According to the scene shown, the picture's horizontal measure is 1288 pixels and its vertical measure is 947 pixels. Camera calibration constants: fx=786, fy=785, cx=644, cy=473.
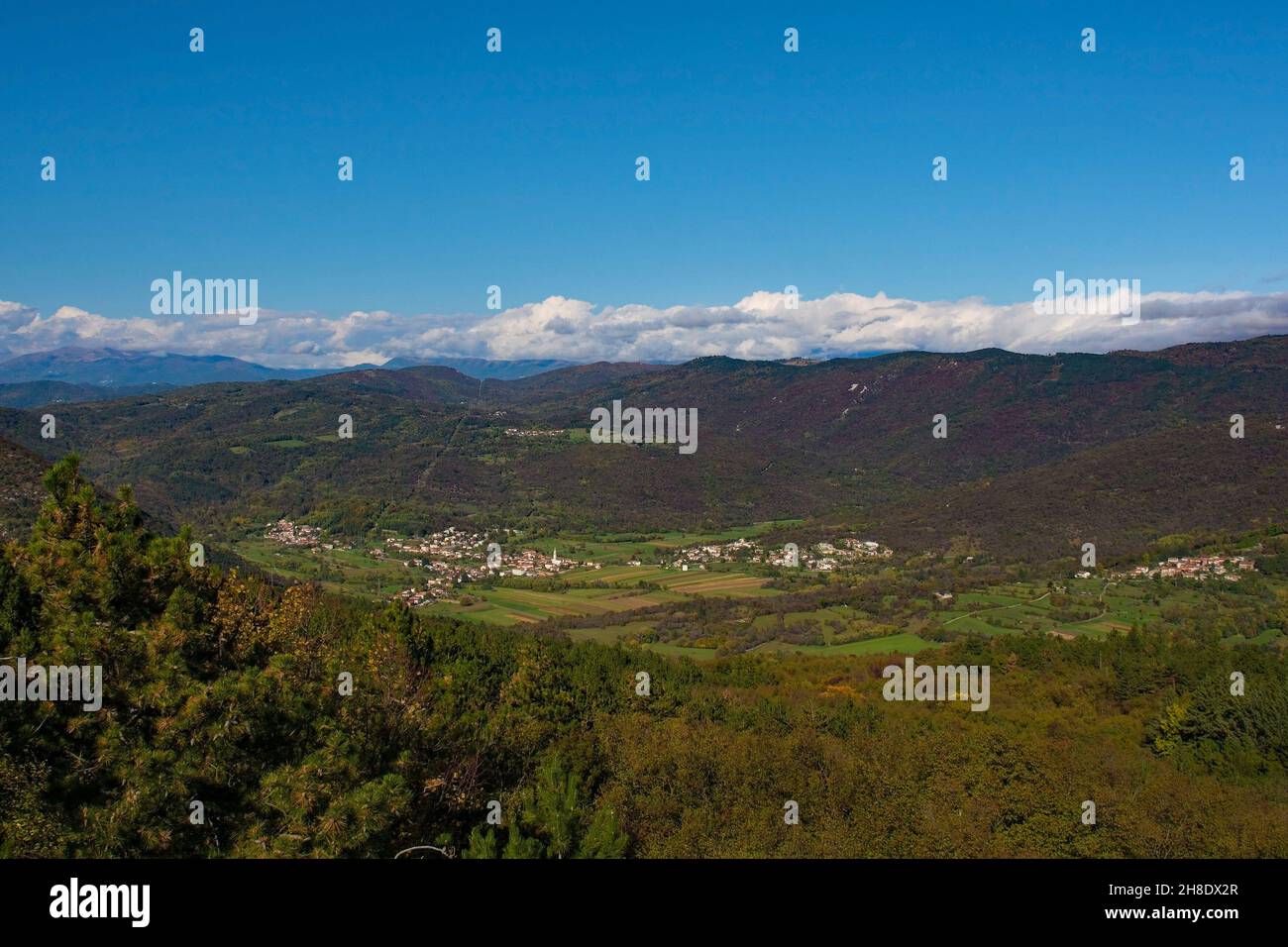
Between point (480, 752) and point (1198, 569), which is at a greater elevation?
point (480, 752)

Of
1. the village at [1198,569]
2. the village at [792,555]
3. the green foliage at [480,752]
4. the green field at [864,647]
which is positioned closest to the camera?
the green foliage at [480,752]

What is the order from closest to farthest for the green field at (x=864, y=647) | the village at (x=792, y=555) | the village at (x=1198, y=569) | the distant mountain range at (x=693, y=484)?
the green field at (x=864, y=647) → the village at (x=1198, y=569) → the distant mountain range at (x=693, y=484) → the village at (x=792, y=555)

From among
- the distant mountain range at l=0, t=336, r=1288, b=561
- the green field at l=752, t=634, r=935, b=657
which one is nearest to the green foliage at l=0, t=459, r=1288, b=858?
the green field at l=752, t=634, r=935, b=657

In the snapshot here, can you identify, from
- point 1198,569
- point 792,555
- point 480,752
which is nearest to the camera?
point 480,752

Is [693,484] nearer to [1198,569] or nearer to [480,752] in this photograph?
[1198,569]

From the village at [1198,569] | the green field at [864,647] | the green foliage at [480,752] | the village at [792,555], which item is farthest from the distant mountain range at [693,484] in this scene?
the green foliage at [480,752]

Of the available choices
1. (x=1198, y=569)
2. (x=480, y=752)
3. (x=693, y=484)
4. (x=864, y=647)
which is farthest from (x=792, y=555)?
(x=480, y=752)

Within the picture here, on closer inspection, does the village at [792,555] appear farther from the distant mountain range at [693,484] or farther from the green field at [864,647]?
the green field at [864,647]

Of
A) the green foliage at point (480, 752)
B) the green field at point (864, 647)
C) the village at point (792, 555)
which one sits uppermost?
the green foliage at point (480, 752)

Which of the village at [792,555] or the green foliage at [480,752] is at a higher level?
the green foliage at [480,752]
